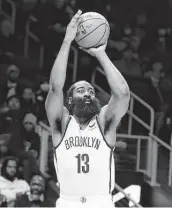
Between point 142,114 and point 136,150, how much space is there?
0.81 meters

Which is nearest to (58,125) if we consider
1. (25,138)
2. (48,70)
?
(25,138)

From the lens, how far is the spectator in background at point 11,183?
28.9ft

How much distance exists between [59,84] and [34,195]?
4.00 metres

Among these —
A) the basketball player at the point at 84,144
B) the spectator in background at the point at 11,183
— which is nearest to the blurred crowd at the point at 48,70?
the spectator in background at the point at 11,183

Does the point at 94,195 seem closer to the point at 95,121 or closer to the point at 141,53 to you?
the point at 95,121

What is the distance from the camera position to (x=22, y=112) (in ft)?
33.2

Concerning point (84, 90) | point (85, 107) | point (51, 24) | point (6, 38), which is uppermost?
point (51, 24)

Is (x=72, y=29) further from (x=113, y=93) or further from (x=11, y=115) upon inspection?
(x=11, y=115)

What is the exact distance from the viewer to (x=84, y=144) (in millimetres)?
5191

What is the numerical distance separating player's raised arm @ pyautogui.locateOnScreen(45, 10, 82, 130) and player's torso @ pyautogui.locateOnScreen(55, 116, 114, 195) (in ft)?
0.57

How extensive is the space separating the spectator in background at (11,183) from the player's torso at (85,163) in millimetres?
3691

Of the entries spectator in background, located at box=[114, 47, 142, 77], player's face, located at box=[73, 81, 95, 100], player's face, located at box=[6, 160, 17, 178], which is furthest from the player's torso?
spectator in background, located at box=[114, 47, 142, 77]

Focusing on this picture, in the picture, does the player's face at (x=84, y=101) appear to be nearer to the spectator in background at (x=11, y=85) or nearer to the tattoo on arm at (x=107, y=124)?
the tattoo on arm at (x=107, y=124)

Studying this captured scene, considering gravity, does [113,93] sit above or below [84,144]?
above
